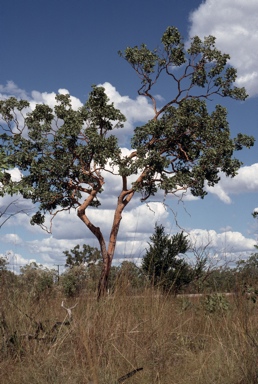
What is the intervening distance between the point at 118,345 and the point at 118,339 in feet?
0.73

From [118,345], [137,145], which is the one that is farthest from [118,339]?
[137,145]

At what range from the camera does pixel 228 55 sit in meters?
27.3

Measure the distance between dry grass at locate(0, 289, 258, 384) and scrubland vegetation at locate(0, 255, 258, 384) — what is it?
1 centimetres

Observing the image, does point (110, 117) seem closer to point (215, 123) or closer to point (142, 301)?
point (215, 123)

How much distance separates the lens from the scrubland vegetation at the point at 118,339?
6.20 metres

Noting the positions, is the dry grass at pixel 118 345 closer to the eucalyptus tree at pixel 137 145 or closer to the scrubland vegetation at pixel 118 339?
the scrubland vegetation at pixel 118 339

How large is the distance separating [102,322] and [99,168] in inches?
764

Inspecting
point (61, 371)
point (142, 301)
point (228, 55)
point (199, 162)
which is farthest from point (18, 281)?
point (228, 55)

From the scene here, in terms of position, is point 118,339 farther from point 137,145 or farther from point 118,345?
point 137,145

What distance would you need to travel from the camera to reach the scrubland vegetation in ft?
20.3

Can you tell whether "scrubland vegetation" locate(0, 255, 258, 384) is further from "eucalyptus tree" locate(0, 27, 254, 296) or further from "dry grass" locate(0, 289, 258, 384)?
"eucalyptus tree" locate(0, 27, 254, 296)

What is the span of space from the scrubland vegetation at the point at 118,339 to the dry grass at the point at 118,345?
11mm

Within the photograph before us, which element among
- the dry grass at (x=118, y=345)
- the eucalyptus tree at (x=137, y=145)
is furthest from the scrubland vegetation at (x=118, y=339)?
the eucalyptus tree at (x=137, y=145)

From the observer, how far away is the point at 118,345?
6945mm
